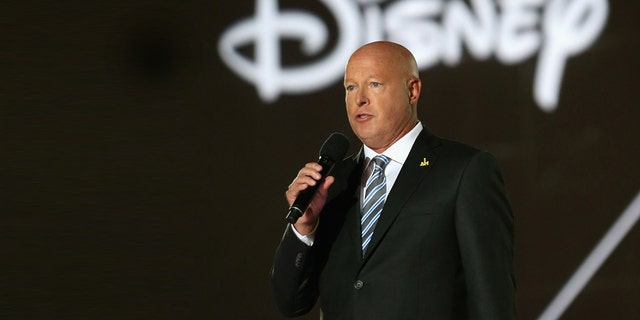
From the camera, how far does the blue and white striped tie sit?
2.07 m

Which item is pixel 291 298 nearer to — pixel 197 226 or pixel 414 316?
pixel 414 316

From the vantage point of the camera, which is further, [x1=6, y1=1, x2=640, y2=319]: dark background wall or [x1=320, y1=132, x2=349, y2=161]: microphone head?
[x1=6, y1=1, x2=640, y2=319]: dark background wall

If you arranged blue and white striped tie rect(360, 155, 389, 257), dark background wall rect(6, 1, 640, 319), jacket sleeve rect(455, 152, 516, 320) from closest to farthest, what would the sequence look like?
jacket sleeve rect(455, 152, 516, 320)
blue and white striped tie rect(360, 155, 389, 257)
dark background wall rect(6, 1, 640, 319)

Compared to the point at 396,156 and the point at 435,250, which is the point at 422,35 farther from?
the point at 435,250

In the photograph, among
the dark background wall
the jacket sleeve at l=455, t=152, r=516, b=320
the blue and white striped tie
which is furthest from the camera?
the dark background wall

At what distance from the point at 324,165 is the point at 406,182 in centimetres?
20

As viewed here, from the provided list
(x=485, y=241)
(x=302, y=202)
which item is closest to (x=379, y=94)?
(x=302, y=202)

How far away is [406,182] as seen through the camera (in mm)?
2041

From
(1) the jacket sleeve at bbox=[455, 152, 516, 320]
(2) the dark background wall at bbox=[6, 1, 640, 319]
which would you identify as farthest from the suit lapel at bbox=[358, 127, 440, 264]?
(2) the dark background wall at bbox=[6, 1, 640, 319]

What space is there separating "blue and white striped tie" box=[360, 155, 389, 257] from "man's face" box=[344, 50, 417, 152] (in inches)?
2.0

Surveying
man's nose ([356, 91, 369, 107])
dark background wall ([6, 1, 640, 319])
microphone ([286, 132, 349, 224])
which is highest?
man's nose ([356, 91, 369, 107])

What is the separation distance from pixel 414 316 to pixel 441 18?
216 cm

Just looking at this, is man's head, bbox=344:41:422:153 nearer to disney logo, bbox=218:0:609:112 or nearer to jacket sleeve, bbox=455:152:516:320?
jacket sleeve, bbox=455:152:516:320

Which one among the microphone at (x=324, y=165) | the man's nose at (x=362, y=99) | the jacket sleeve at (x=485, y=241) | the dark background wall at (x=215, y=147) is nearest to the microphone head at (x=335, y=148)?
the microphone at (x=324, y=165)
